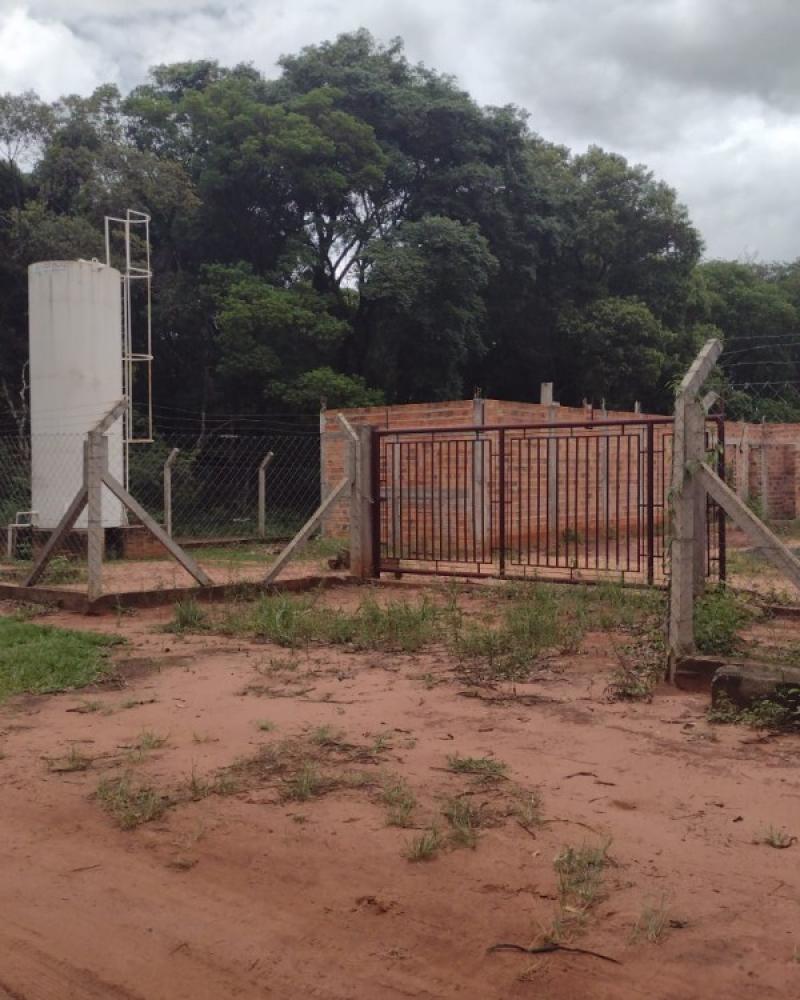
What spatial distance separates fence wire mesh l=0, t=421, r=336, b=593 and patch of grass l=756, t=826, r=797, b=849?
309 inches

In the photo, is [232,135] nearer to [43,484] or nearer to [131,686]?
[43,484]

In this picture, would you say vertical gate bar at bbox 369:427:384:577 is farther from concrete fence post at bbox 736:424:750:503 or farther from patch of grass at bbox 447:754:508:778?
concrete fence post at bbox 736:424:750:503

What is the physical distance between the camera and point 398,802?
160 inches

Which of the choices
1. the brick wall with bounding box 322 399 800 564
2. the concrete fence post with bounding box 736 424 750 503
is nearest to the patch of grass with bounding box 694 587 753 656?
the brick wall with bounding box 322 399 800 564

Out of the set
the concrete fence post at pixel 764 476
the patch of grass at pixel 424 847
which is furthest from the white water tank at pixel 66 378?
the concrete fence post at pixel 764 476

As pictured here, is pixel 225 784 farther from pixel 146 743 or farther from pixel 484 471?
pixel 484 471

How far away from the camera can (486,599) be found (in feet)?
32.8

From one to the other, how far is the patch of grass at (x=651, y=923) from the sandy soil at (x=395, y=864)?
28mm

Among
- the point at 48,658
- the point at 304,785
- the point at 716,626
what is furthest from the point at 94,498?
the point at 304,785

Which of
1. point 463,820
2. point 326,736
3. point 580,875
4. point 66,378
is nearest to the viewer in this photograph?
point 580,875

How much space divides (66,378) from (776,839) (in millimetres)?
12965

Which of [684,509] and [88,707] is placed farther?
[684,509]

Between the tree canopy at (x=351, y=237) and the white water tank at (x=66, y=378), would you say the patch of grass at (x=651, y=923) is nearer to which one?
the white water tank at (x=66, y=378)

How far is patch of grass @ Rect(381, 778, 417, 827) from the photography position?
3867 millimetres
